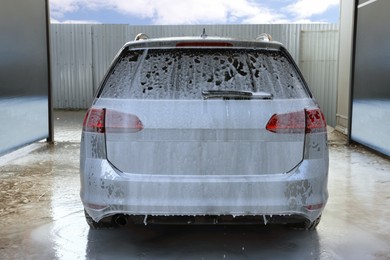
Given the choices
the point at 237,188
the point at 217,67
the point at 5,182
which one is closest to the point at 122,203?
the point at 237,188

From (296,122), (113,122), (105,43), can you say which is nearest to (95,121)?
(113,122)

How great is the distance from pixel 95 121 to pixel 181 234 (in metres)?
1.36

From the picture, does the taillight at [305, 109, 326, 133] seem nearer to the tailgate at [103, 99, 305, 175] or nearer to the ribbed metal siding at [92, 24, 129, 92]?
the tailgate at [103, 99, 305, 175]

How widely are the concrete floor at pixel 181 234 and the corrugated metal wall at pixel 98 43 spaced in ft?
30.8

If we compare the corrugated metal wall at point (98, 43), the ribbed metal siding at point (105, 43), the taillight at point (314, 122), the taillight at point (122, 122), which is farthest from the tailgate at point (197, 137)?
the ribbed metal siding at point (105, 43)

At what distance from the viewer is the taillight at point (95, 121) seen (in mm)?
3051

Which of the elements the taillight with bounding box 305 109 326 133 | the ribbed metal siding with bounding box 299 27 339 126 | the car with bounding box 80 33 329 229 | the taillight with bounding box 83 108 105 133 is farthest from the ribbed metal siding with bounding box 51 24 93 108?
the taillight with bounding box 305 109 326 133

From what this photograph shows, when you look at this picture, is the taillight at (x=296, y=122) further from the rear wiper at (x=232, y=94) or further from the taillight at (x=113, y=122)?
the taillight at (x=113, y=122)

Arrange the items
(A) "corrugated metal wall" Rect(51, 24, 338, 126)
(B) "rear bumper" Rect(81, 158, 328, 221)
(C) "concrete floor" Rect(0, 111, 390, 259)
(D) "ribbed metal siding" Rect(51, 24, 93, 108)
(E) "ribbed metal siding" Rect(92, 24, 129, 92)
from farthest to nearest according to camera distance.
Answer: (D) "ribbed metal siding" Rect(51, 24, 93, 108) < (E) "ribbed metal siding" Rect(92, 24, 129, 92) < (A) "corrugated metal wall" Rect(51, 24, 338, 126) < (C) "concrete floor" Rect(0, 111, 390, 259) < (B) "rear bumper" Rect(81, 158, 328, 221)

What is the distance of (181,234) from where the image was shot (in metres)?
3.90

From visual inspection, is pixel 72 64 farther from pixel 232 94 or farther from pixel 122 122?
pixel 232 94

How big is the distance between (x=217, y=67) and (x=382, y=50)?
17.8ft

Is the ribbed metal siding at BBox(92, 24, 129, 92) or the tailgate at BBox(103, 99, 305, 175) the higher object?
the ribbed metal siding at BBox(92, 24, 129, 92)

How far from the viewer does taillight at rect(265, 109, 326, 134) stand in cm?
300
